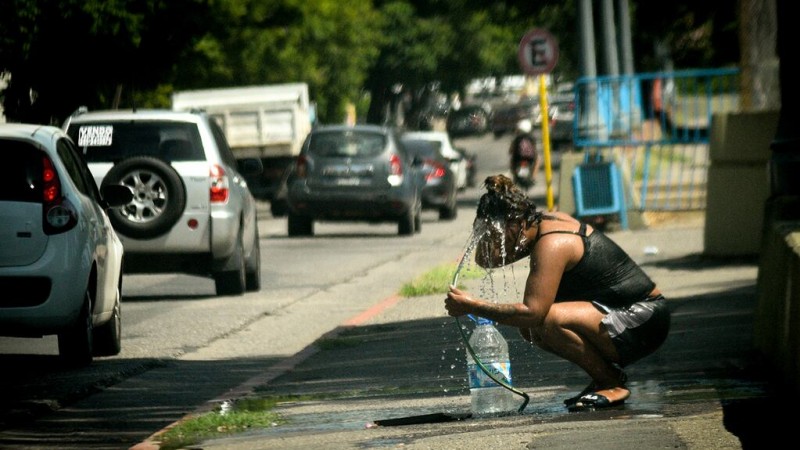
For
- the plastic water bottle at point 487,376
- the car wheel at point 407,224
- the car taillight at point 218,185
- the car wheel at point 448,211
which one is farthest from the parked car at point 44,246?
the car wheel at point 448,211

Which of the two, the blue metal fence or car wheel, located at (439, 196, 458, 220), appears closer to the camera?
the blue metal fence

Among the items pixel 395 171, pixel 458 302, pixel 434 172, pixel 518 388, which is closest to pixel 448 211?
pixel 434 172

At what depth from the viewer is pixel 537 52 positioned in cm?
2591

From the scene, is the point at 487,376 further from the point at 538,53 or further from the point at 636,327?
the point at 538,53

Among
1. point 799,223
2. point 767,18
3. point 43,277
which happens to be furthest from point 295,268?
point 799,223

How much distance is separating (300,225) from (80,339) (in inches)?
654

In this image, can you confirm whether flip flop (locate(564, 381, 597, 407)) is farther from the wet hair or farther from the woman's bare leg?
the wet hair

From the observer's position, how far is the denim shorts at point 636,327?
868 cm

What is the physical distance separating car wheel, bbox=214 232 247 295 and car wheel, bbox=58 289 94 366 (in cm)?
546

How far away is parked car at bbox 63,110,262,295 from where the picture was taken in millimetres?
16422

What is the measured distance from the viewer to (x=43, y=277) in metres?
10.9

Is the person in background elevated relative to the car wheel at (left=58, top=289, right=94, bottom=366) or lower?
elevated

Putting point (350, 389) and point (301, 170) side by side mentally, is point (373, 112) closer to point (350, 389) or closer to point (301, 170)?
point (301, 170)

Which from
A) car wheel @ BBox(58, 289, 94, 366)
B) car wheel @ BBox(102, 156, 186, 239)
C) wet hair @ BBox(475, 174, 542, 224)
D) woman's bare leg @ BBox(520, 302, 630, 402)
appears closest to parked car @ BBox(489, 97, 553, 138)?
car wheel @ BBox(102, 156, 186, 239)
